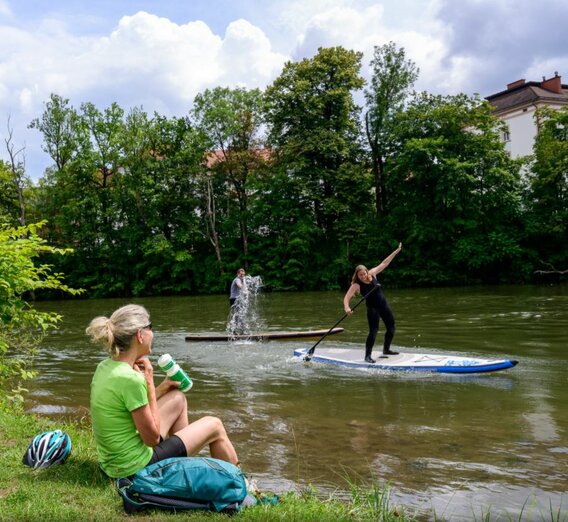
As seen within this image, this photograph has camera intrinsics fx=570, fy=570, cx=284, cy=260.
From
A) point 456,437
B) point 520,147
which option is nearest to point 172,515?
point 456,437

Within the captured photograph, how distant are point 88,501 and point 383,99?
4068 centimetres

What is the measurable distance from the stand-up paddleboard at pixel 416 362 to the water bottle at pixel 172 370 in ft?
21.9

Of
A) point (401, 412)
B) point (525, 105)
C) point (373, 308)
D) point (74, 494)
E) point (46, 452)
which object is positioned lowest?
point (401, 412)

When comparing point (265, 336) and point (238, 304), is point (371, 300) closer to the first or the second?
point (265, 336)

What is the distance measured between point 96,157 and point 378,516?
4356 centimetres

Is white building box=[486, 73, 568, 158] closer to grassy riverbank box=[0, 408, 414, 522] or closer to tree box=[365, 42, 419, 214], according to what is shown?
tree box=[365, 42, 419, 214]

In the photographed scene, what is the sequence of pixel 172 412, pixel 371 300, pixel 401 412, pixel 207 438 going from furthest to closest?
pixel 371 300
pixel 401 412
pixel 172 412
pixel 207 438

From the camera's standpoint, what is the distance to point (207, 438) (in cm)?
435

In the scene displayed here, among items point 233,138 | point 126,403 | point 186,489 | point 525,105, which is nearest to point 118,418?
point 126,403

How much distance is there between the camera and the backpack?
12.4 feet

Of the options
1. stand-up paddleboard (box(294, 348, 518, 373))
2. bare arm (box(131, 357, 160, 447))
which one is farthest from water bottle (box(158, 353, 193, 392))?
stand-up paddleboard (box(294, 348, 518, 373))

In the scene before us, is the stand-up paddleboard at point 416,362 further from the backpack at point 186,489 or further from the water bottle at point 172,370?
the backpack at point 186,489

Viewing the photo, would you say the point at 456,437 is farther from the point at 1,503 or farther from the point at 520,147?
the point at 520,147

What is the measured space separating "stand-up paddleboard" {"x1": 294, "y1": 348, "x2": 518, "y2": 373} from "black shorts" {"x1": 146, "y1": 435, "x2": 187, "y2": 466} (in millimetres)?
6940
